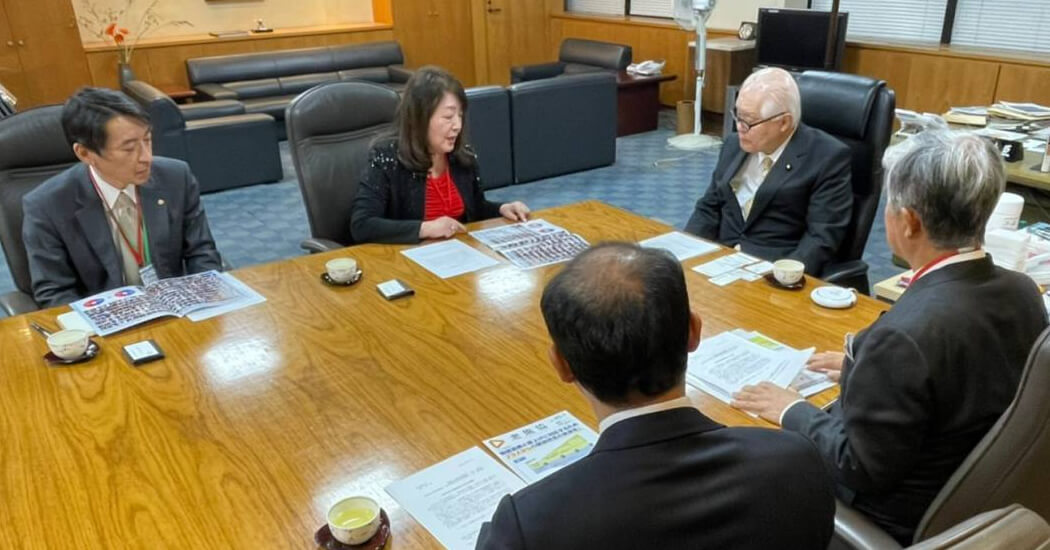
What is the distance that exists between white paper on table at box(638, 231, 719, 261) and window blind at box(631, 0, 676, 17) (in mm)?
5833

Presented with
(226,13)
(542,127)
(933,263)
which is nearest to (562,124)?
(542,127)

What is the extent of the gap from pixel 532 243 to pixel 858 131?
3.74ft

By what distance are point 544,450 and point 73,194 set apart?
1.65m

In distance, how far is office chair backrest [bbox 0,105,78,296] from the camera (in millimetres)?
2314

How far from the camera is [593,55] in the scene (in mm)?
7207

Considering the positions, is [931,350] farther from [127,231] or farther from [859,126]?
[127,231]

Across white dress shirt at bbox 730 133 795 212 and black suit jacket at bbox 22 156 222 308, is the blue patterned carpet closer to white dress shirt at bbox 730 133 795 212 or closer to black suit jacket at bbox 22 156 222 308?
white dress shirt at bbox 730 133 795 212

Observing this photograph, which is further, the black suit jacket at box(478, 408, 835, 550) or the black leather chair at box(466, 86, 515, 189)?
the black leather chair at box(466, 86, 515, 189)

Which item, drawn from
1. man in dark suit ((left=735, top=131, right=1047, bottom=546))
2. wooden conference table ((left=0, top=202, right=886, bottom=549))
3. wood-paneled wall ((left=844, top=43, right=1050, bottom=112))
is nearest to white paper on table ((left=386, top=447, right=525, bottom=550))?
wooden conference table ((left=0, top=202, right=886, bottom=549))

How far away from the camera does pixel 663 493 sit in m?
0.80

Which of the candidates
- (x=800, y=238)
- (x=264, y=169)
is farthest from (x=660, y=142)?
(x=800, y=238)

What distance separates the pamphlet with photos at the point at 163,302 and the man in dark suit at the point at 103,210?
0.23 m

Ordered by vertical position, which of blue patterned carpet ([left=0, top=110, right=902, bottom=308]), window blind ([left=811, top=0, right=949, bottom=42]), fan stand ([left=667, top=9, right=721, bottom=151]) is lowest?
blue patterned carpet ([left=0, top=110, right=902, bottom=308])

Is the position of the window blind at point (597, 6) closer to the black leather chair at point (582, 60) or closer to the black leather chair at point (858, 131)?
the black leather chair at point (582, 60)
